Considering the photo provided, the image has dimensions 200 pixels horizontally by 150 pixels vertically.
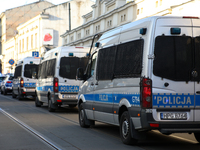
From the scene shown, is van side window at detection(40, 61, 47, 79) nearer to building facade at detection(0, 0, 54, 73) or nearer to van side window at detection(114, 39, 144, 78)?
van side window at detection(114, 39, 144, 78)

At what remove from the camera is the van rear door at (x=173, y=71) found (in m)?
7.22

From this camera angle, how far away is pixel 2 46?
94062 millimetres

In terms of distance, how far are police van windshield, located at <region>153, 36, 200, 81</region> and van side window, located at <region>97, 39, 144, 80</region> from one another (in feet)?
1.29

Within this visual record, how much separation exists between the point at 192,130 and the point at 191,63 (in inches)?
47.7

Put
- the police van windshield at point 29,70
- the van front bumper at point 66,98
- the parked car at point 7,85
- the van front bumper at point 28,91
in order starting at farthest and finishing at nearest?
the parked car at point 7,85
the police van windshield at point 29,70
the van front bumper at point 28,91
the van front bumper at point 66,98

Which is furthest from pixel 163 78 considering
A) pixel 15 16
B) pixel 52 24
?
pixel 15 16

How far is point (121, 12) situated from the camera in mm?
30766

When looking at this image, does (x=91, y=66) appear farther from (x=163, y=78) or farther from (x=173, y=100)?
(x=173, y=100)

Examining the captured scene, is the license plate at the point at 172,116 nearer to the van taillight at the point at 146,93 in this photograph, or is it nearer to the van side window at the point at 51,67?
the van taillight at the point at 146,93

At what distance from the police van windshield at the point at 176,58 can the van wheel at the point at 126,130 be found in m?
1.29

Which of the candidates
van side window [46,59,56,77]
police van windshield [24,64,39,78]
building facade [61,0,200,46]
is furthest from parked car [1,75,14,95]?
van side window [46,59,56,77]

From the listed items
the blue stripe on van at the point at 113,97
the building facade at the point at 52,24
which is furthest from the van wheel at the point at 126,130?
the building facade at the point at 52,24

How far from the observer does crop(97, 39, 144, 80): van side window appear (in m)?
7.75

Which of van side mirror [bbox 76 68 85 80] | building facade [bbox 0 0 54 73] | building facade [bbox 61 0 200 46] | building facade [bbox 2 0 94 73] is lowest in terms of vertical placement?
van side mirror [bbox 76 68 85 80]
